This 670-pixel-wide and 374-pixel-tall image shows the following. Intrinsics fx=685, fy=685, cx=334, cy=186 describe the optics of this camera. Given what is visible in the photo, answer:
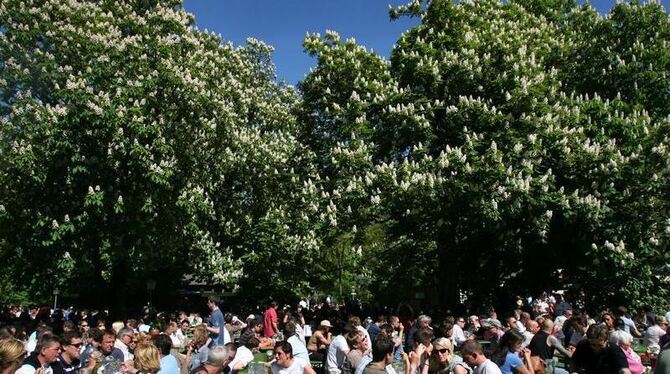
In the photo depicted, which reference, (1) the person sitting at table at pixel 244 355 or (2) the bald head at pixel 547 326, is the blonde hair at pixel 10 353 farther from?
(2) the bald head at pixel 547 326

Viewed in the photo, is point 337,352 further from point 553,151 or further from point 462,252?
point 462,252

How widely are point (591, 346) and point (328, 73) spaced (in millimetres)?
18404

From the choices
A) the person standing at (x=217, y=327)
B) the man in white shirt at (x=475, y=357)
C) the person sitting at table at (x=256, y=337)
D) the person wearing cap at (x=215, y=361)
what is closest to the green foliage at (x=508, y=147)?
the person sitting at table at (x=256, y=337)

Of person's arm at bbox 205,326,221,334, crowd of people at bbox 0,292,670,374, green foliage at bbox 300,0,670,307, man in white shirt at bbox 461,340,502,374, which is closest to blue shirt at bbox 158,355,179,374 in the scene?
crowd of people at bbox 0,292,670,374

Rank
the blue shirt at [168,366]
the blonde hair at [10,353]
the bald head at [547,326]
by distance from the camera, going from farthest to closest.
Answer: the bald head at [547,326]
the blue shirt at [168,366]
the blonde hair at [10,353]

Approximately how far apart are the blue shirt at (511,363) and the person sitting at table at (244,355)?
11.8 ft

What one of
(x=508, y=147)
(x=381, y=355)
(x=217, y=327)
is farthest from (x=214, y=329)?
(x=508, y=147)

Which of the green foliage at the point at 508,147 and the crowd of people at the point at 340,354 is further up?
the green foliage at the point at 508,147

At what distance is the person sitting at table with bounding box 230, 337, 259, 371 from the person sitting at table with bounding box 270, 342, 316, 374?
1225mm

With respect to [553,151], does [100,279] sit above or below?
below

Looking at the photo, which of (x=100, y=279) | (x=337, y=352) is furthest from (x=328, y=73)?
(x=337, y=352)

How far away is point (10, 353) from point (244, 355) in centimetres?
454

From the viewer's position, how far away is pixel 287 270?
1135 inches

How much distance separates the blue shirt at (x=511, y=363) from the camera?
28.3ft
